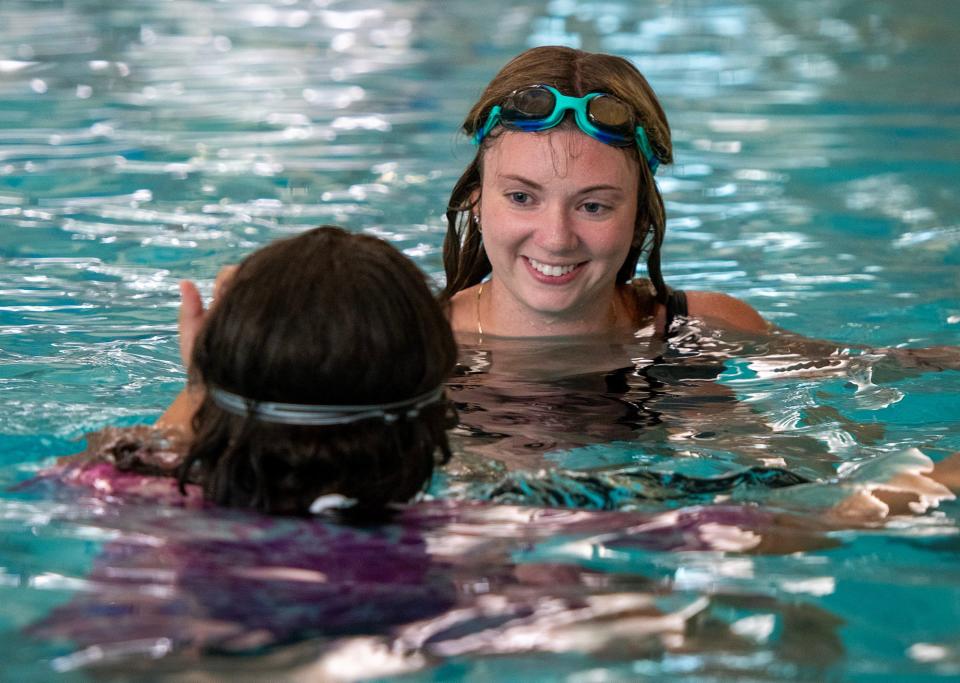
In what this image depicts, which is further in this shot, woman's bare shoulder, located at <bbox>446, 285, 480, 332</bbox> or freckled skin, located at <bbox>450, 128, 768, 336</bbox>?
woman's bare shoulder, located at <bbox>446, 285, 480, 332</bbox>

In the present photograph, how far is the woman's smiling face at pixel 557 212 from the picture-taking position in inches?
160

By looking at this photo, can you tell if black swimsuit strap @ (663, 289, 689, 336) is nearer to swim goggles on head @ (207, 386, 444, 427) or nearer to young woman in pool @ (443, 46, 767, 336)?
young woman in pool @ (443, 46, 767, 336)

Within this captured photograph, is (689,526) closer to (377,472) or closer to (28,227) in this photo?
(377,472)

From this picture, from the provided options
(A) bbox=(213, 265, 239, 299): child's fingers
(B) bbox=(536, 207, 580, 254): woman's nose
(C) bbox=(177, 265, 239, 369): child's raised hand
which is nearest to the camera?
(A) bbox=(213, 265, 239, 299): child's fingers

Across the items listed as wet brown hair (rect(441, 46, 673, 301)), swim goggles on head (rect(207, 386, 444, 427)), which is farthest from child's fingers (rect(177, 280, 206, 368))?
wet brown hair (rect(441, 46, 673, 301))

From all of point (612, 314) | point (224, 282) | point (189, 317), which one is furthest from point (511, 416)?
point (224, 282)

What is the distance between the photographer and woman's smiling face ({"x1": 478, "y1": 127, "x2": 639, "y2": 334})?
407 cm

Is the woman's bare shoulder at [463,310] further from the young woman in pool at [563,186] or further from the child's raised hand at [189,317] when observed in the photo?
the child's raised hand at [189,317]

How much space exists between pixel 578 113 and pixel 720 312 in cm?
105

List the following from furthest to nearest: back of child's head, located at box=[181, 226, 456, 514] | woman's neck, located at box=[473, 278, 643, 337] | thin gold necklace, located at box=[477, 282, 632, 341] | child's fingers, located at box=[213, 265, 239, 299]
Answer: thin gold necklace, located at box=[477, 282, 632, 341]
woman's neck, located at box=[473, 278, 643, 337]
child's fingers, located at box=[213, 265, 239, 299]
back of child's head, located at box=[181, 226, 456, 514]

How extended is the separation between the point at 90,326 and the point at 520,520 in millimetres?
2625

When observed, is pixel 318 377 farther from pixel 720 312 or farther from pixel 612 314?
pixel 720 312

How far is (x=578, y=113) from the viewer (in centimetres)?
409

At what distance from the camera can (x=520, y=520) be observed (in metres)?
3.03
